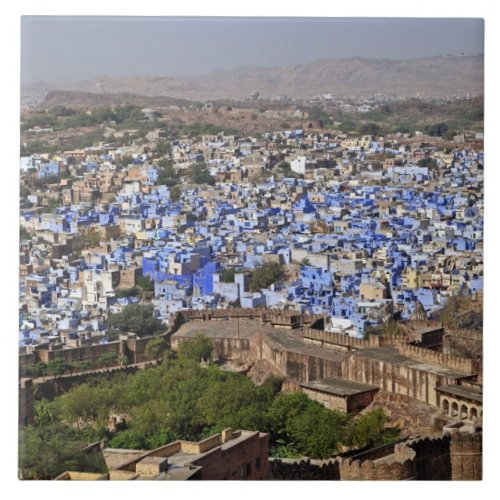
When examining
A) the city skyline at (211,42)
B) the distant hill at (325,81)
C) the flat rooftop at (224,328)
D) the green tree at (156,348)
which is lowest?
the green tree at (156,348)

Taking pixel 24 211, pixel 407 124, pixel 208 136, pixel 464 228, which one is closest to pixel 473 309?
pixel 464 228

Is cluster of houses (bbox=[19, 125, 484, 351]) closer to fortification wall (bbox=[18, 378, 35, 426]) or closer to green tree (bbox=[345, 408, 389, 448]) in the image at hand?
fortification wall (bbox=[18, 378, 35, 426])

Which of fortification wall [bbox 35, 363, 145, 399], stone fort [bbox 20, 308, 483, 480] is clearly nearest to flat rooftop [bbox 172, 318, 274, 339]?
stone fort [bbox 20, 308, 483, 480]

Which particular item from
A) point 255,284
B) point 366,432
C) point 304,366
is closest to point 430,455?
point 366,432

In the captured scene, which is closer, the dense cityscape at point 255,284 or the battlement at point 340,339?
the dense cityscape at point 255,284

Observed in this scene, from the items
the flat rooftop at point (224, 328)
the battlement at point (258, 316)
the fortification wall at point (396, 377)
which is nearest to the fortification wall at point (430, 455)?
the fortification wall at point (396, 377)

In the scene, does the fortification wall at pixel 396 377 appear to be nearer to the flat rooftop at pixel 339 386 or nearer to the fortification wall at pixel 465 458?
the flat rooftop at pixel 339 386
